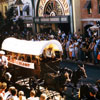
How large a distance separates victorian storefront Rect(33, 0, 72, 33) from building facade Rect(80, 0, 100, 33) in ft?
5.86

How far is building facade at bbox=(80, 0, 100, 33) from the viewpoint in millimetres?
26734

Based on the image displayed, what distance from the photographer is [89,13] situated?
27.9m

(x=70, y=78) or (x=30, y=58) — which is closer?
(x=70, y=78)

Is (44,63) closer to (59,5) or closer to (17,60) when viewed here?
(17,60)

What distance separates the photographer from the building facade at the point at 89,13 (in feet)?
87.7

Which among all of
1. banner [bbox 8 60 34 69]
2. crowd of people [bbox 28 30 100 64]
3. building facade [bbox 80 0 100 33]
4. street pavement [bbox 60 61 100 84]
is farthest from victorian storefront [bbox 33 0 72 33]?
banner [bbox 8 60 34 69]

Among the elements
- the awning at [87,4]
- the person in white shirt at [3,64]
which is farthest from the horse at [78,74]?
the awning at [87,4]

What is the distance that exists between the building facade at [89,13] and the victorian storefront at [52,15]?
5.86ft

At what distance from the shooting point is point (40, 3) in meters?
34.6

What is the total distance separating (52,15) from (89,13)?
629cm

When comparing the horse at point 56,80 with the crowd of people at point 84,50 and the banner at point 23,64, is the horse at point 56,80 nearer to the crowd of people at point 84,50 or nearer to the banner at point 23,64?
the banner at point 23,64

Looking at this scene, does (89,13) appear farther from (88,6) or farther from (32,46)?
(32,46)

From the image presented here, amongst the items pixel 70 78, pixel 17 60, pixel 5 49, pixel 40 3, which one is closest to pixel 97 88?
pixel 70 78

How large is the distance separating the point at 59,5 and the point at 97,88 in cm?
2311
